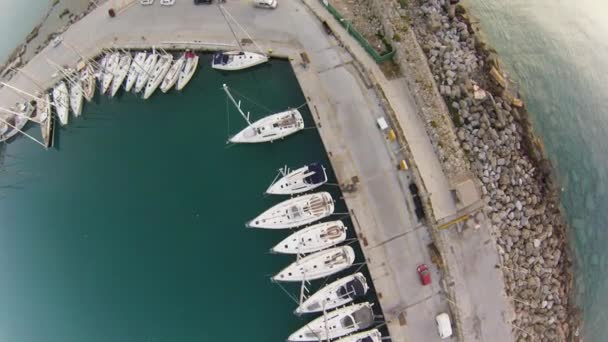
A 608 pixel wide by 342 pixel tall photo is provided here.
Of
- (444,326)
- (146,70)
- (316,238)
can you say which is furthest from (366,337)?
(146,70)

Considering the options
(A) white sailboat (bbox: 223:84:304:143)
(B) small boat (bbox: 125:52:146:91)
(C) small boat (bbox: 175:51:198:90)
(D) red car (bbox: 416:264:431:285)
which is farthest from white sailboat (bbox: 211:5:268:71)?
(D) red car (bbox: 416:264:431:285)

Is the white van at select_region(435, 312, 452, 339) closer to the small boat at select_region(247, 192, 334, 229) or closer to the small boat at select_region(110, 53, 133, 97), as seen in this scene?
the small boat at select_region(247, 192, 334, 229)

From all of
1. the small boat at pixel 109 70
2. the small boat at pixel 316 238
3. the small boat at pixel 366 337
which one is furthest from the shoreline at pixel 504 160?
the small boat at pixel 109 70

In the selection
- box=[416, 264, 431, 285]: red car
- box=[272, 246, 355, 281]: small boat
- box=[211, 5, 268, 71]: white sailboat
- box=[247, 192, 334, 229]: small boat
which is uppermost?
box=[211, 5, 268, 71]: white sailboat

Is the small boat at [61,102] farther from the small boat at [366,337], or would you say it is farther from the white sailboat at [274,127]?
the small boat at [366,337]

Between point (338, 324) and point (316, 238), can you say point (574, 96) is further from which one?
point (338, 324)

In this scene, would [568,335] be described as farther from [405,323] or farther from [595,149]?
[595,149]
